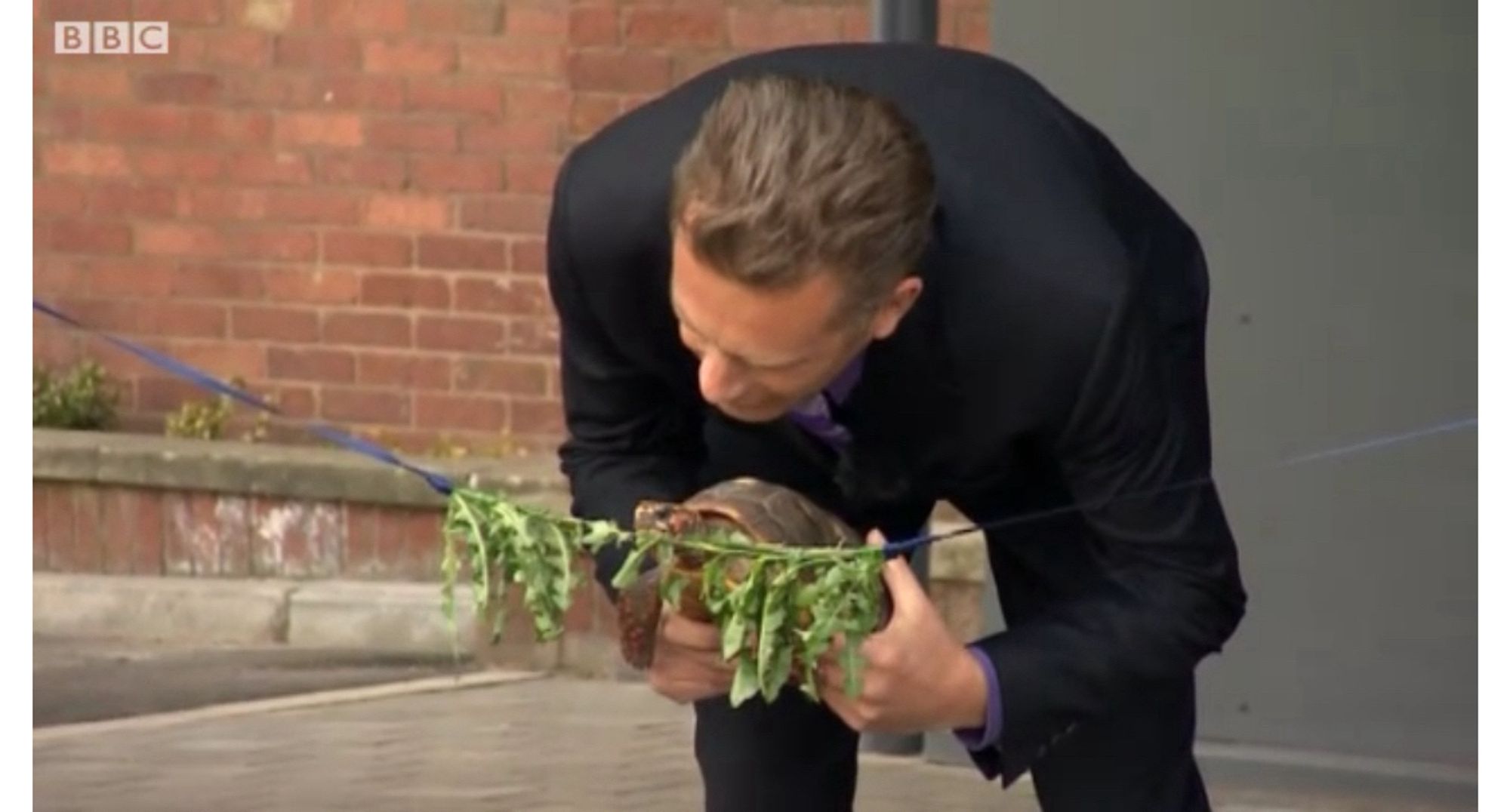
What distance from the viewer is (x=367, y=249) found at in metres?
8.28

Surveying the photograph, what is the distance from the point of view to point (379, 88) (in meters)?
8.21

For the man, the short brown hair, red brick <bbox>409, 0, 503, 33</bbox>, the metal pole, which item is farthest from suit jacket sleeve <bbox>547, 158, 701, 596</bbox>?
red brick <bbox>409, 0, 503, 33</bbox>

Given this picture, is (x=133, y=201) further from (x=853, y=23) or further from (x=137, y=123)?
(x=853, y=23)

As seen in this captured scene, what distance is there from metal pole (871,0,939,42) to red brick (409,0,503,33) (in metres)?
1.53

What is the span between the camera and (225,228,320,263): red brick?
834 cm

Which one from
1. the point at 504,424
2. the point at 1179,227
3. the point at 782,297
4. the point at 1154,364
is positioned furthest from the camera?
the point at 504,424

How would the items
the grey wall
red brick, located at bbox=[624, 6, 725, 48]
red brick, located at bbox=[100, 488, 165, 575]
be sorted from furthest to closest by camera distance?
red brick, located at bbox=[100, 488, 165, 575], red brick, located at bbox=[624, 6, 725, 48], the grey wall

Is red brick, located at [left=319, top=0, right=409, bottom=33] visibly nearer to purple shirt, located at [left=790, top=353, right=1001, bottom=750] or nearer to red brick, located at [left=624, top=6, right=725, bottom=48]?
red brick, located at [left=624, top=6, right=725, bottom=48]

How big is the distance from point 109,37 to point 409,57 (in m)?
0.85

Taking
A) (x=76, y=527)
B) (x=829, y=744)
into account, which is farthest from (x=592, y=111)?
(x=829, y=744)

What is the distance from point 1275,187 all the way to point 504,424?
2376mm

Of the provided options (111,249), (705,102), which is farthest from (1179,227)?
(111,249)
